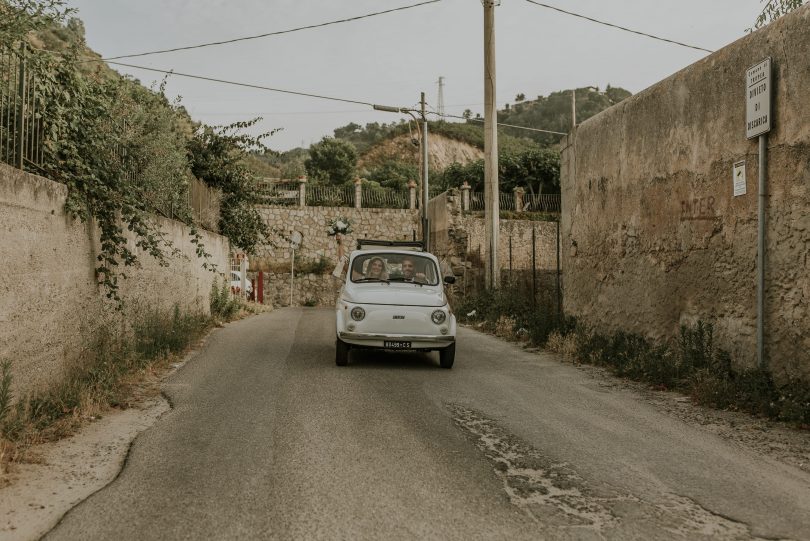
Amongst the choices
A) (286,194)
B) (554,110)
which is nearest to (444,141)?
(554,110)

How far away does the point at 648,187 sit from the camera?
10.3m

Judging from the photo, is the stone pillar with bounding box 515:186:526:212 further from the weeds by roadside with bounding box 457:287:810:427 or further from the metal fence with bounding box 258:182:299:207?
the weeds by roadside with bounding box 457:287:810:427

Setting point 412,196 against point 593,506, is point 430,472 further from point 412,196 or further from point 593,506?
point 412,196

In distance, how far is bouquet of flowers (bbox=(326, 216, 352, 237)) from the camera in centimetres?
3666

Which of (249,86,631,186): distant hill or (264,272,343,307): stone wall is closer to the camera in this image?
(264,272,343,307): stone wall

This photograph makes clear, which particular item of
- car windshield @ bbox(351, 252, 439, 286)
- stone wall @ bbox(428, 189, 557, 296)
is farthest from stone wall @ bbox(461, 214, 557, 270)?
car windshield @ bbox(351, 252, 439, 286)

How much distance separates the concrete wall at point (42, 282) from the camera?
18.9ft

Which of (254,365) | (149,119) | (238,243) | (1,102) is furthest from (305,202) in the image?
(1,102)

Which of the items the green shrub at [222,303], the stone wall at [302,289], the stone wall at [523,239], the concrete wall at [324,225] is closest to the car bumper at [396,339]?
the green shrub at [222,303]

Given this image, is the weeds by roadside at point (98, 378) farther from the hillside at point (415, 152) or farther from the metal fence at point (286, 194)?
the hillside at point (415, 152)

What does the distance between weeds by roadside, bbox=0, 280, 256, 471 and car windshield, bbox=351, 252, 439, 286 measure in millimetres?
3081

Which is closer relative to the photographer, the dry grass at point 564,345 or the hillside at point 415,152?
the dry grass at point 564,345

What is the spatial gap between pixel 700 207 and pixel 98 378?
295 inches

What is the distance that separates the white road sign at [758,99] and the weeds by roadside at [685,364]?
2.41 metres
